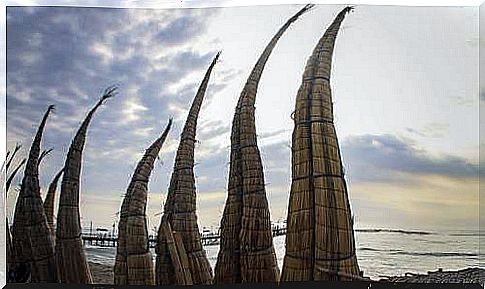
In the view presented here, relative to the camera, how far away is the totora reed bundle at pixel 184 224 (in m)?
3.54

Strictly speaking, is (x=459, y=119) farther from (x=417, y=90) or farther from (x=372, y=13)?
(x=372, y=13)

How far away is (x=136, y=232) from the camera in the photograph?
3.54m

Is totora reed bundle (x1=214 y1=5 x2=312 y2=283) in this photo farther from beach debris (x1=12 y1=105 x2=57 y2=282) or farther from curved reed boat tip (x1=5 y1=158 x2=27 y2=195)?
curved reed boat tip (x1=5 y1=158 x2=27 y2=195)

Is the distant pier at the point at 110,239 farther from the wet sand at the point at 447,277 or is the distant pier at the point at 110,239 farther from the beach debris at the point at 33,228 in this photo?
the wet sand at the point at 447,277

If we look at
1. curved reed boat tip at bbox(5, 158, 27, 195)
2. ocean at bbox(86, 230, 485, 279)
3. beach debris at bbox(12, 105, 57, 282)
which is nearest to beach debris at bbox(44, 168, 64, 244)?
beach debris at bbox(12, 105, 57, 282)

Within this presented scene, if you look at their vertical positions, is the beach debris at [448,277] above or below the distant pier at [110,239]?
below

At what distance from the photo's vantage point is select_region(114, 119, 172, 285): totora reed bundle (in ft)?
11.6

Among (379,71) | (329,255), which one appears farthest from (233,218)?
(379,71)

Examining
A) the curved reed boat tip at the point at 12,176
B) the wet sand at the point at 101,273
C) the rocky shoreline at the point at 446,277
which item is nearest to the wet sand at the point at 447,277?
the rocky shoreline at the point at 446,277

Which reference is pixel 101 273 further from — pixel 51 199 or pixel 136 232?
pixel 51 199

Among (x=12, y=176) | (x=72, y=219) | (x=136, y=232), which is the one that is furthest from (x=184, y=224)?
(x=12, y=176)

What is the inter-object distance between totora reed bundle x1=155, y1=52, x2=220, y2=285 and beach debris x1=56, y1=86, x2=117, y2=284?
14.4 inches

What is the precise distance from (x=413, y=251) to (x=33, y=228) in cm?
174

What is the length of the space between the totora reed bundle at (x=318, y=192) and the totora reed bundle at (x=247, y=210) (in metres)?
0.11
